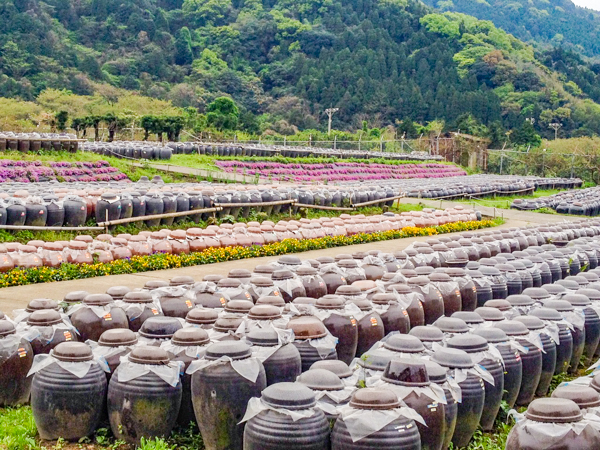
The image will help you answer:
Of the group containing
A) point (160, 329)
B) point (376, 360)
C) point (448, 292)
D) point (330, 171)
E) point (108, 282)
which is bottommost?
point (330, 171)

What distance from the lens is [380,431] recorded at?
5980mm

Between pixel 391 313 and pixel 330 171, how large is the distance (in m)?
32.4

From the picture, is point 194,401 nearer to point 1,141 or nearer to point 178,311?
point 178,311

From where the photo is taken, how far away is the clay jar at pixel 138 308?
30.8 feet

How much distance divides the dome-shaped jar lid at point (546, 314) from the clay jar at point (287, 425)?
440 centimetres

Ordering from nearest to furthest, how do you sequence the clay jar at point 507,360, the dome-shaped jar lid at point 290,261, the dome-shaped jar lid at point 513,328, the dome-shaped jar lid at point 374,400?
the dome-shaped jar lid at point 374,400, the clay jar at point 507,360, the dome-shaped jar lid at point 513,328, the dome-shaped jar lid at point 290,261

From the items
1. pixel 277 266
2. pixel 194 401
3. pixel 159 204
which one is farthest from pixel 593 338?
pixel 159 204

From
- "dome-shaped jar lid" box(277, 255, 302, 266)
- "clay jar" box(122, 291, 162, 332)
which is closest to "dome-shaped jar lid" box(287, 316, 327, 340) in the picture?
"clay jar" box(122, 291, 162, 332)

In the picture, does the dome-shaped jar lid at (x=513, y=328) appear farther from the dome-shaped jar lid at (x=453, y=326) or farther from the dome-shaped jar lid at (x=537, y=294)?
the dome-shaped jar lid at (x=537, y=294)

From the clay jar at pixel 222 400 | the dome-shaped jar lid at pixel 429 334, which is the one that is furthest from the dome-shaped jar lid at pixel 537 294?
the clay jar at pixel 222 400

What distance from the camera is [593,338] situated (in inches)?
417

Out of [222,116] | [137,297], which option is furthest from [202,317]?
[222,116]

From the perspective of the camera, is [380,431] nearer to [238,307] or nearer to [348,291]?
[238,307]

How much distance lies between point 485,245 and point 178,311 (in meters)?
9.06
